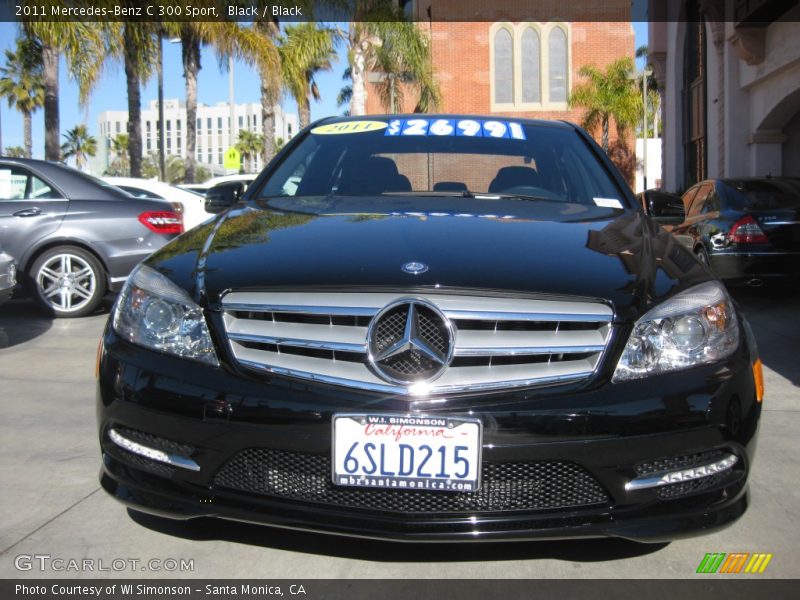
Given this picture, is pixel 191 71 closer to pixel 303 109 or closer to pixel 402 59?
pixel 303 109

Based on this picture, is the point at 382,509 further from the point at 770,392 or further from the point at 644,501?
the point at 770,392

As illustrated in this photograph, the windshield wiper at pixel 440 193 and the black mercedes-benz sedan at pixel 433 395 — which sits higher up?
the windshield wiper at pixel 440 193

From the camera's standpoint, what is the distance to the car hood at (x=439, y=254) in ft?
8.41

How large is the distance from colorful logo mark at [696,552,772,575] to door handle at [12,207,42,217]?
685cm

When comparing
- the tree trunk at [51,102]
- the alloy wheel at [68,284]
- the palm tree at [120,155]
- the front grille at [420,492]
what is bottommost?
the front grille at [420,492]

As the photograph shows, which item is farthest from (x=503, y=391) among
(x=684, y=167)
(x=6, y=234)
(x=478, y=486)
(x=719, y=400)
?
(x=684, y=167)

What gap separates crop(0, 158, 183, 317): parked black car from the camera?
796 cm

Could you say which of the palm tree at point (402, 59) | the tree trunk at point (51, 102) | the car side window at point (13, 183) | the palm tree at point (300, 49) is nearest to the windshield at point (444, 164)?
the car side window at point (13, 183)

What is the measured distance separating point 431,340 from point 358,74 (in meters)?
26.1

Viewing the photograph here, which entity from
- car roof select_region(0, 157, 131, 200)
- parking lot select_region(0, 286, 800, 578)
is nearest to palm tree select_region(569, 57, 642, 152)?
car roof select_region(0, 157, 131, 200)

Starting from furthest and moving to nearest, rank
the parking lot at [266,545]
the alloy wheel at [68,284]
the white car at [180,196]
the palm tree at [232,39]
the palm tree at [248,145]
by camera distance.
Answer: the palm tree at [248,145] < the palm tree at [232,39] < the white car at [180,196] < the alloy wheel at [68,284] < the parking lot at [266,545]

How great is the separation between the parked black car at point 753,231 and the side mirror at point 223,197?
5.61 meters

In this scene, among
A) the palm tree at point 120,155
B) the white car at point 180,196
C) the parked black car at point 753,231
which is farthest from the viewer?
the palm tree at point 120,155

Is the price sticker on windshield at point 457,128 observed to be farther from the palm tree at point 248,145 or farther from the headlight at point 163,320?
the palm tree at point 248,145
